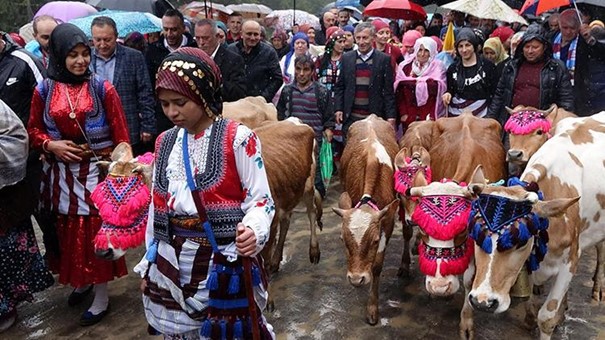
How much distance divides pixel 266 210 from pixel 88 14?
8.12 metres

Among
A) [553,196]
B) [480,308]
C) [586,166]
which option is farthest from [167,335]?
[586,166]

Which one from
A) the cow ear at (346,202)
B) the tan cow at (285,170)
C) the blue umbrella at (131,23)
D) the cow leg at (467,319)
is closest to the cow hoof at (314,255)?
the tan cow at (285,170)

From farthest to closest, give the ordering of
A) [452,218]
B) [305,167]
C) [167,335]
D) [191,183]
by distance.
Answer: [305,167] < [452,218] < [167,335] < [191,183]

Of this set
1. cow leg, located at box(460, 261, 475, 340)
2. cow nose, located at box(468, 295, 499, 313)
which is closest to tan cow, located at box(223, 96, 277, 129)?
cow leg, located at box(460, 261, 475, 340)

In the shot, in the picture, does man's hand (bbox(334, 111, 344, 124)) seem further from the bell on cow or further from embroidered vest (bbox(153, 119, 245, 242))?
embroidered vest (bbox(153, 119, 245, 242))

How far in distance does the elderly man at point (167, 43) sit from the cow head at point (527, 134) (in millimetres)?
3540

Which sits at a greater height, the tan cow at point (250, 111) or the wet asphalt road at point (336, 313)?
the tan cow at point (250, 111)

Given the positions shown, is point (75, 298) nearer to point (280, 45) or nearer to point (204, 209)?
point (204, 209)

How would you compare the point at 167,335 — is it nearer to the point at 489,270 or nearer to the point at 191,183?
the point at 191,183

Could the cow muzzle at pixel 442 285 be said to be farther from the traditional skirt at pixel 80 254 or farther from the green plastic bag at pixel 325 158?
the green plastic bag at pixel 325 158

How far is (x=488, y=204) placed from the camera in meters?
3.07

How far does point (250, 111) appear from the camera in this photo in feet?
18.1

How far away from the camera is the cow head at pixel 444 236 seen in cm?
340

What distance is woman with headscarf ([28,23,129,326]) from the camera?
147 inches
